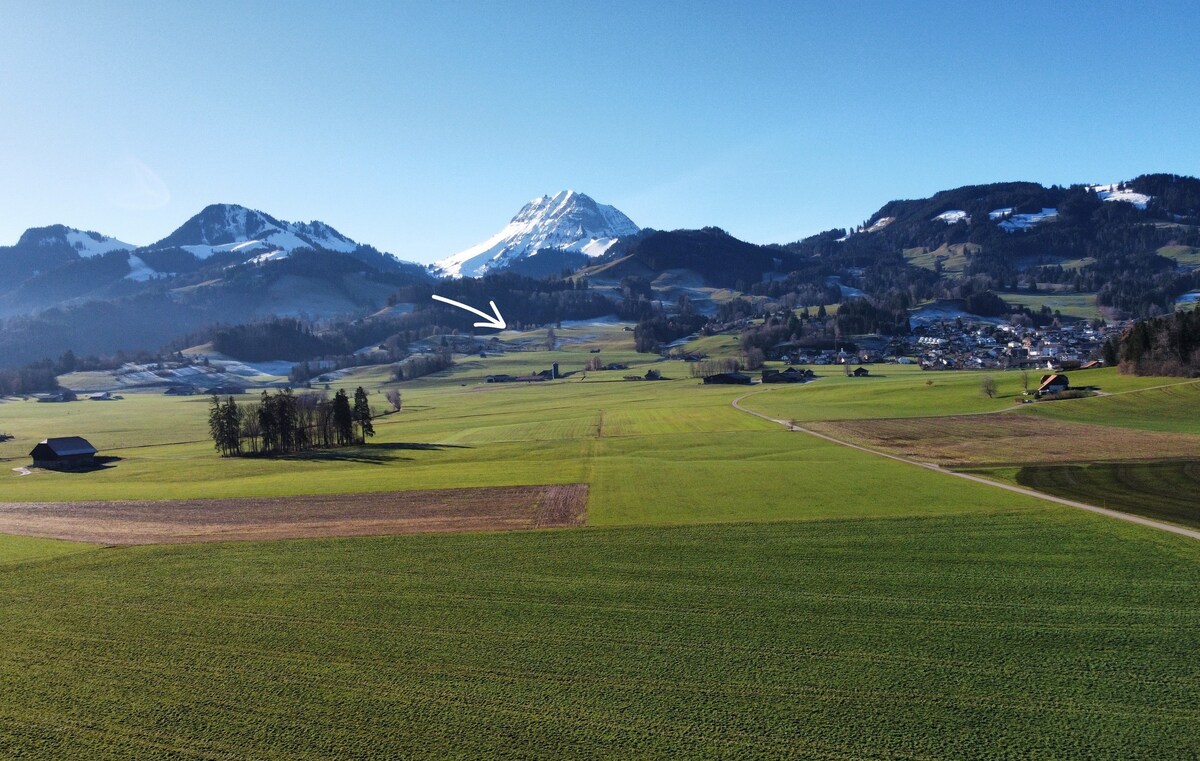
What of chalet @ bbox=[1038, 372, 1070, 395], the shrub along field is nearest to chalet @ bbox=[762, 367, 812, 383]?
chalet @ bbox=[1038, 372, 1070, 395]

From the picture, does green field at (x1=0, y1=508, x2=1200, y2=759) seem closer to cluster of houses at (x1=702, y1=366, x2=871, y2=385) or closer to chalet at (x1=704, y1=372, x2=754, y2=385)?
chalet at (x1=704, y1=372, x2=754, y2=385)

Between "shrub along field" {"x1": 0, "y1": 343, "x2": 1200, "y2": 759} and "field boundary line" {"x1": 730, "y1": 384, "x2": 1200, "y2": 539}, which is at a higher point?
"shrub along field" {"x1": 0, "y1": 343, "x2": 1200, "y2": 759}

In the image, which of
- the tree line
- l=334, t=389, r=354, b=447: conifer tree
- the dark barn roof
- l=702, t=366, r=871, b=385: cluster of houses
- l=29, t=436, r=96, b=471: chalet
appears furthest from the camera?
l=702, t=366, r=871, b=385: cluster of houses

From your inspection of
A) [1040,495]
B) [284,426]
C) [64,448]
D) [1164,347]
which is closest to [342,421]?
[284,426]

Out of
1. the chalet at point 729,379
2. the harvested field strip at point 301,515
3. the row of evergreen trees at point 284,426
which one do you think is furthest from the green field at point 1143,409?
the row of evergreen trees at point 284,426

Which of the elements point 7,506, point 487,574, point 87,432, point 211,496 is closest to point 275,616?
point 487,574
